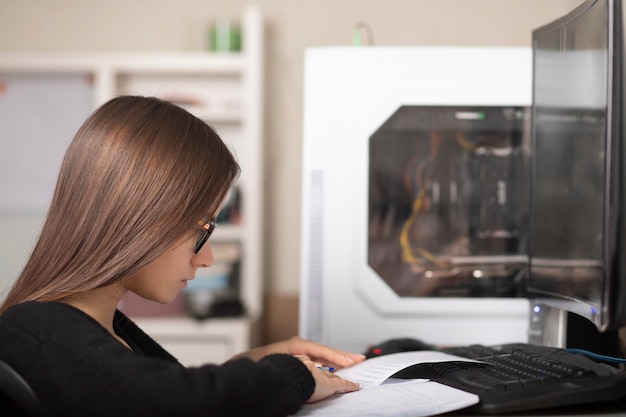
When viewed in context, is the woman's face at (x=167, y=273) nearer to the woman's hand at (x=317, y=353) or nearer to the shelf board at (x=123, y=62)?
the woman's hand at (x=317, y=353)

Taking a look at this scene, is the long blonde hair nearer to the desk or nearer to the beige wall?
the desk

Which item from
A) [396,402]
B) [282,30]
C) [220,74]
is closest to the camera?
[396,402]

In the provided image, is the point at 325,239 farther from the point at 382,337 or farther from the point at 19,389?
the point at 19,389

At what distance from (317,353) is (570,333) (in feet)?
1.47

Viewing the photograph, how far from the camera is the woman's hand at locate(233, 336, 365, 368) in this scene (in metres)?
1.22

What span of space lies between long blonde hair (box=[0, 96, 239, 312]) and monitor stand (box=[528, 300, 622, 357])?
679mm

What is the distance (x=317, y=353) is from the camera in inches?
48.6

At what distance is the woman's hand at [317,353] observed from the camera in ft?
4.00

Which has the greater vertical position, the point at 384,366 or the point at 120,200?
the point at 120,200

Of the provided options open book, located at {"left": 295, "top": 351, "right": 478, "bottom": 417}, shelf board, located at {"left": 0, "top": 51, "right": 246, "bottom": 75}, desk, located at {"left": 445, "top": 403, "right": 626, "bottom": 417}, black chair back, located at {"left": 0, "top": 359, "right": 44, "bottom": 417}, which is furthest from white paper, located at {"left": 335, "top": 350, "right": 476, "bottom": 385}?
shelf board, located at {"left": 0, "top": 51, "right": 246, "bottom": 75}

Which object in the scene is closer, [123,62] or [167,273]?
[167,273]

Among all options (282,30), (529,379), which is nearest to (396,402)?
(529,379)

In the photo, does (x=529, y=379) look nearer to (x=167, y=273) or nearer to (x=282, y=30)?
(x=167, y=273)

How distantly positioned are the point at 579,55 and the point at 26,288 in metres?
0.87
